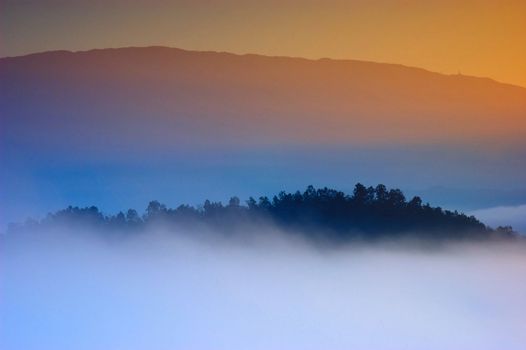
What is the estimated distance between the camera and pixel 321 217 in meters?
3.57

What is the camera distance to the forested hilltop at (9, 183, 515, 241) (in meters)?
3.53

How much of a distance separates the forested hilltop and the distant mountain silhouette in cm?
26

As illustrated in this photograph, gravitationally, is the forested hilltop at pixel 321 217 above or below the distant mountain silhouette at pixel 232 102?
below

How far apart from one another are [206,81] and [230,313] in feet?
3.44

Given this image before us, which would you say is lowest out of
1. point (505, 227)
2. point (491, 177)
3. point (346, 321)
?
point (346, 321)

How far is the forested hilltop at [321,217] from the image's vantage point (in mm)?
3527

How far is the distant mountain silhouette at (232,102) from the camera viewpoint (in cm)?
354

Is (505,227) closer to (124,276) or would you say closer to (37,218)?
(124,276)

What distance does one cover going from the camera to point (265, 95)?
3578 millimetres

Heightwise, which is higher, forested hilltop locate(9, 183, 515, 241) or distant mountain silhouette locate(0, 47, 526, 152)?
distant mountain silhouette locate(0, 47, 526, 152)

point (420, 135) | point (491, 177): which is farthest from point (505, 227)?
point (420, 135)

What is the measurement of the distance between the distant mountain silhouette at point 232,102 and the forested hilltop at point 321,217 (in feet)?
0.86

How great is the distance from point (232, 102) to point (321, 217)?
659 millimetres

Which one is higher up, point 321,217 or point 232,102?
point 232,102
